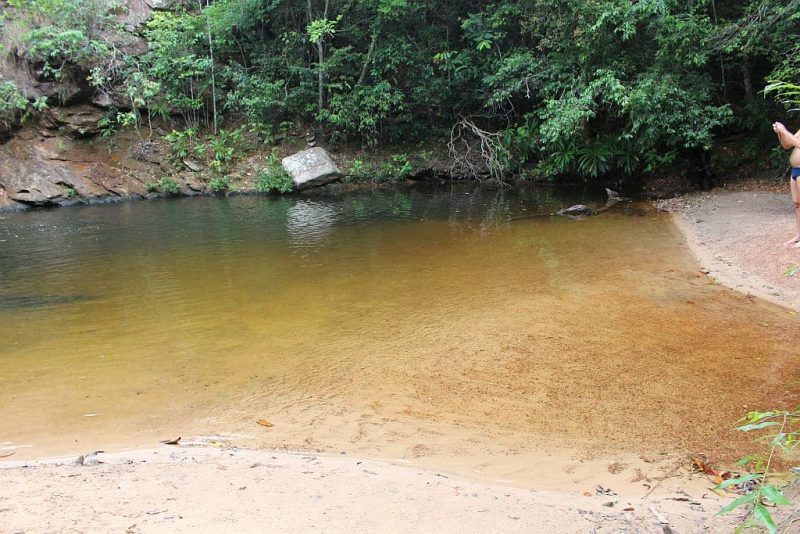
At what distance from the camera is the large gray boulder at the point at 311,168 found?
17.3m

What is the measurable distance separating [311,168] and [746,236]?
11.9 metres

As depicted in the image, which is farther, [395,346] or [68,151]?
[68,151]

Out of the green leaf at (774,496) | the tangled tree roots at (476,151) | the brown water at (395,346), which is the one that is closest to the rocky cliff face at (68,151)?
the brown water at (395,346)

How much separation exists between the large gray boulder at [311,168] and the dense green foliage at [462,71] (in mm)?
1343

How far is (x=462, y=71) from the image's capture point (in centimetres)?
1766

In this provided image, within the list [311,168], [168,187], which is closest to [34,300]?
[168,187]

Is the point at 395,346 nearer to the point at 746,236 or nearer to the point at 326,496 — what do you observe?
the point at 326,496

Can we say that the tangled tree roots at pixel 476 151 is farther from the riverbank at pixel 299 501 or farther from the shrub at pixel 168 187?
the riverbank at pixel 299 501

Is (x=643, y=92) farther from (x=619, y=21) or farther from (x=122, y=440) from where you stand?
(x=122, y=440)

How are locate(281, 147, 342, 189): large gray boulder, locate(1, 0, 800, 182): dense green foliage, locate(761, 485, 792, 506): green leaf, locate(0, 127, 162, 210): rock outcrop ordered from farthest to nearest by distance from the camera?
1. locate(281, 147, 342, 189): large gray boulder
2. locate(0, 127, 162, 210): rock outcrop
3. locate(1, 0, 800, 182): dense green foliage
4. locate(761, 485, 792, 506): green leaf

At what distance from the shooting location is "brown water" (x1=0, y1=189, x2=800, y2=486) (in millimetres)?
4457

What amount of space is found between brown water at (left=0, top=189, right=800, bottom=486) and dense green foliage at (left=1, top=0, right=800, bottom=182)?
166 inches

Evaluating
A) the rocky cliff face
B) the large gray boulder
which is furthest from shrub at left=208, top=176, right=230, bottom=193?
the large gray boulder

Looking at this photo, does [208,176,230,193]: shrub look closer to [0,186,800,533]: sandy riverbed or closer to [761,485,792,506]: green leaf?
[0,186,800,533]: sandy riverbed
